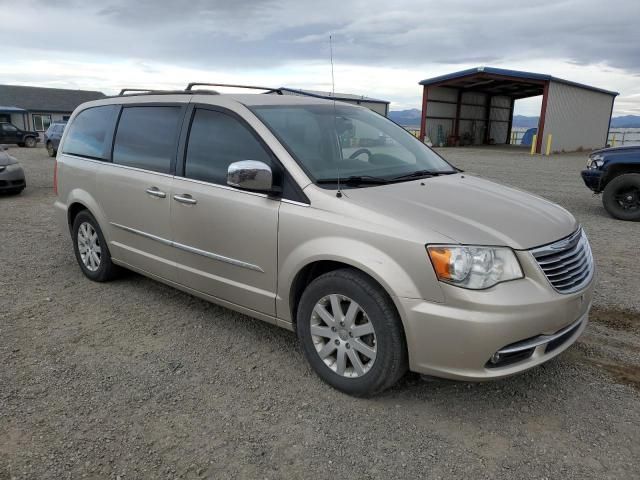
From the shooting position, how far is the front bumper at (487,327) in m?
2.65

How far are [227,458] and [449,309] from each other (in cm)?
135

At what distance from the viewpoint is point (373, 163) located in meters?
3.76

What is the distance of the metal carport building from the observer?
1118 inches

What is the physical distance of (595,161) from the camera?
9.00m

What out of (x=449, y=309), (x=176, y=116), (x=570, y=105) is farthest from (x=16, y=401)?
(x=570, y=105)

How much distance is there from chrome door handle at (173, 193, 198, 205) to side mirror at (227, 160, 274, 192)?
0.67 meters

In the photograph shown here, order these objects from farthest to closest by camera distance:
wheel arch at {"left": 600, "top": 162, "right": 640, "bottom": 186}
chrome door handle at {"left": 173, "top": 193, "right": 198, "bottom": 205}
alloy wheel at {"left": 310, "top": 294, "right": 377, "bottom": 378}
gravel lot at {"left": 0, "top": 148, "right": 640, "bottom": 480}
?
wheel arch at {"left": 600, "top": 162, "right": 640, "bottom": 186}
chrome door handle at {"left": 173, "top": 193, "right": 198, "bottom": 205}
alloy wheel at {"left": 310, "top": 294, "right": 377, "bottom": 378}
gravel lot at {"left": 0, "top": 148, "right": 640, "bottom": 480}

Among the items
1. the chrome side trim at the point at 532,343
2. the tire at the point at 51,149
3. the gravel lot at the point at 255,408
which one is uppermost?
the chrome side trim at the point at 532,343

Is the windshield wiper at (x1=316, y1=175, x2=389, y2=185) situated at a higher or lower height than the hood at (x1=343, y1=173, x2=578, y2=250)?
higher

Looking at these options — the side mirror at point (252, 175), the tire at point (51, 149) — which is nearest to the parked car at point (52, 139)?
the tire at point (51, 149)

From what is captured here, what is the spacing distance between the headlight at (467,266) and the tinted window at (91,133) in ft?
11.0

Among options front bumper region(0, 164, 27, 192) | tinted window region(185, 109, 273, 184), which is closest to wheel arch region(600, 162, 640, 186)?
tinted window region(185, 109, 273, 184)

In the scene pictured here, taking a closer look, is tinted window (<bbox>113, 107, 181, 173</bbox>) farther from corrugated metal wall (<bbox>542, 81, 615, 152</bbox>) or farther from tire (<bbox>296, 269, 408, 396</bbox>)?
corrugated metal wall (<bbox>542, 81, 615, 152</bbox>)

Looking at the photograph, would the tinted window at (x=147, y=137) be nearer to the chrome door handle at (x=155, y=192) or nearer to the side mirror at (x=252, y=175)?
the chrome door handle at (x=155, y=192)
